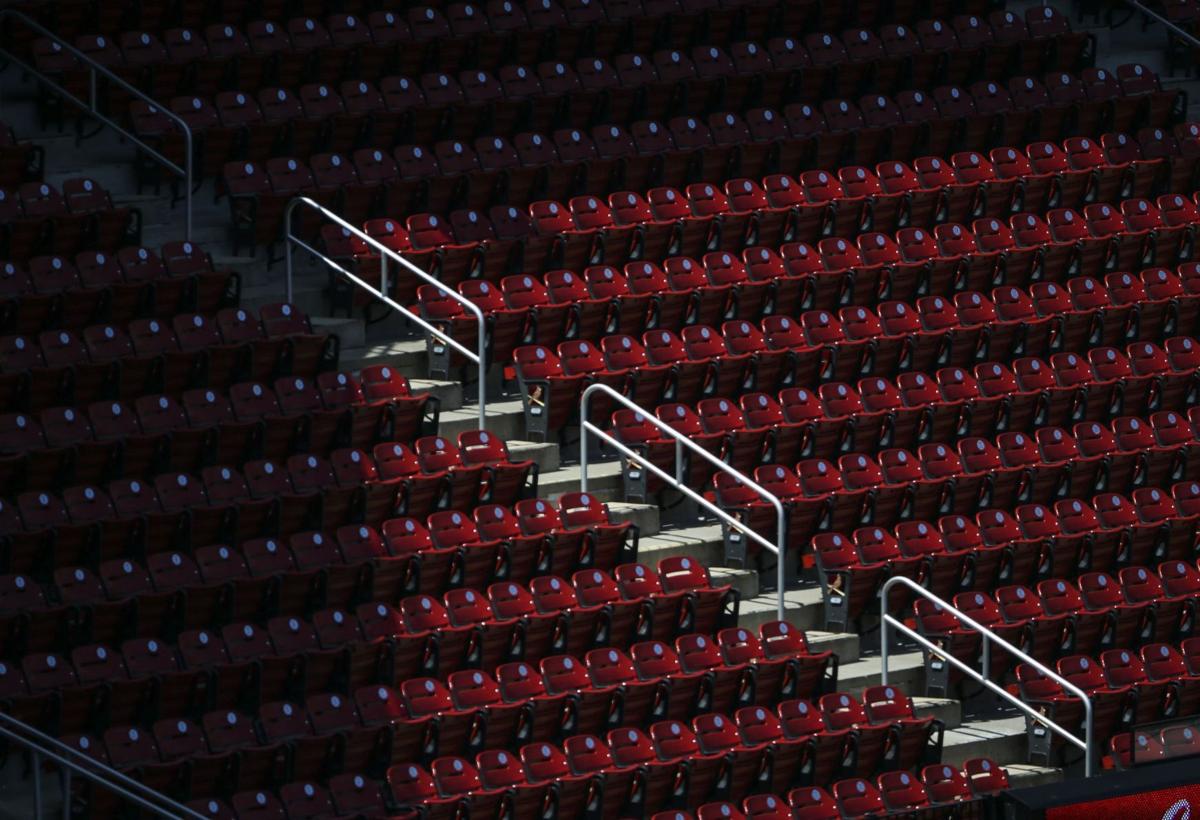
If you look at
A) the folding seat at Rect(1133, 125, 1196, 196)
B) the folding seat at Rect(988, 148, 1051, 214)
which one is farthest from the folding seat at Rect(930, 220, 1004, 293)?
the folding seat at Rect(1133, 125, 1196, 196)

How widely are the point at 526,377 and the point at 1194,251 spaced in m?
6.02

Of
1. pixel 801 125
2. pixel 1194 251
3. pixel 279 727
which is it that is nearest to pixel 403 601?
pixel 279 727

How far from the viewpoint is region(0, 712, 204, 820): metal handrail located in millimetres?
15305

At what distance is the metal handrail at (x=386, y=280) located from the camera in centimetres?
1938

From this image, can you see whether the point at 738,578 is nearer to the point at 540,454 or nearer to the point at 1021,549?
the point at 540,454

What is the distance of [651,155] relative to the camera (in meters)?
21.6

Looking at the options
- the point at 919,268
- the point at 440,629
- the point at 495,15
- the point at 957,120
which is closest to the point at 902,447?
the point at 919,268

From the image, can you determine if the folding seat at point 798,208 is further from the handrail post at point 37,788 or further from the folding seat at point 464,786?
the handrail post at point 37,788

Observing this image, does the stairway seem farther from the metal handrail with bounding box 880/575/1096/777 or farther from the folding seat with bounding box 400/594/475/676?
the folding seat with bounding box 400/594/475/676

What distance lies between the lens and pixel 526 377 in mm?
19578

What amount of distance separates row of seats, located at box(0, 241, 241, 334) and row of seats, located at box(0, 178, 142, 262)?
173 mm

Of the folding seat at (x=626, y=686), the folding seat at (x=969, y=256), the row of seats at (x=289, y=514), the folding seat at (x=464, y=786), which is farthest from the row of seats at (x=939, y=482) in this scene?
the folding seat at (x=464, y=786)

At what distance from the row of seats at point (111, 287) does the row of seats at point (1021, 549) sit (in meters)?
4.28

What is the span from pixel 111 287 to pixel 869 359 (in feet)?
17.5
